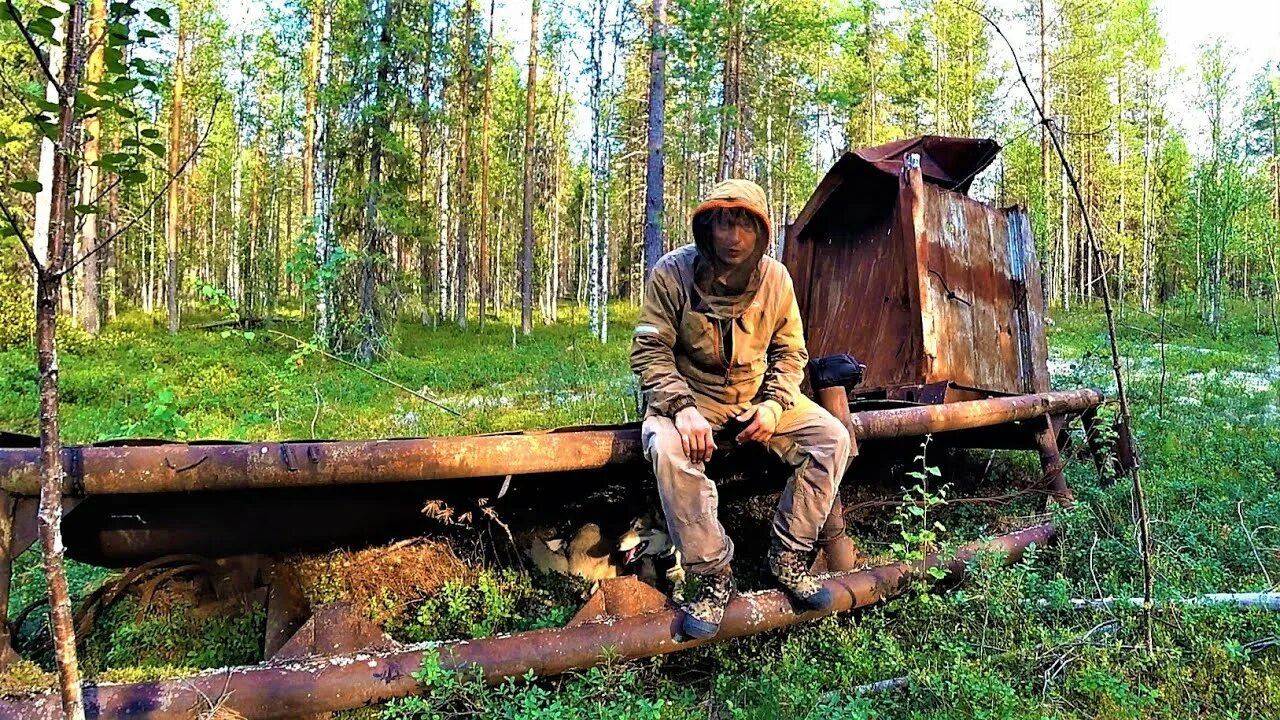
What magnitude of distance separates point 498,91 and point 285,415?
26.8 metres

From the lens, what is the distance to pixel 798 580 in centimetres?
340

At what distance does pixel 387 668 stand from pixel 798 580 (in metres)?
1.82

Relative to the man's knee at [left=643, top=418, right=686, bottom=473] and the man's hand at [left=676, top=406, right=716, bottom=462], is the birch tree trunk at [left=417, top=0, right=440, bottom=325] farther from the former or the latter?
the man's hand at [left=676, top=406, right=716, bottom=462]

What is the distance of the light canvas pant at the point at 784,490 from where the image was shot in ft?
10.4

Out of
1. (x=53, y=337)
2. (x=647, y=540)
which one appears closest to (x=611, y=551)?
(x=647, y=540)

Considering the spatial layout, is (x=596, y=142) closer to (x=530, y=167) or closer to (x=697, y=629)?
(x=530, y=167)

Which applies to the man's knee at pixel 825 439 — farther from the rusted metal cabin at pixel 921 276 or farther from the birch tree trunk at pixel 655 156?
the birch tree trunk at pixel 655 156

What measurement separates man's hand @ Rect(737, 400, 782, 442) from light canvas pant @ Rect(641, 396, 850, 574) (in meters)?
0.12

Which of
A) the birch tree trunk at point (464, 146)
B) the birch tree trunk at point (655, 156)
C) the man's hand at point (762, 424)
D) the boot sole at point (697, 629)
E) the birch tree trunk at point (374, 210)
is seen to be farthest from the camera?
the birch tree trunk at point (464, 146)

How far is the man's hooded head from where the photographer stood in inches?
134

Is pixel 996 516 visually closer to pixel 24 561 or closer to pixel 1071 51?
pixel 24 561

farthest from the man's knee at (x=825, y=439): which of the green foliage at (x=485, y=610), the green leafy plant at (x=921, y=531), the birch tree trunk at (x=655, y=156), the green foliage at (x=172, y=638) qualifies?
the birch tree trunk at (x=655, y=156)

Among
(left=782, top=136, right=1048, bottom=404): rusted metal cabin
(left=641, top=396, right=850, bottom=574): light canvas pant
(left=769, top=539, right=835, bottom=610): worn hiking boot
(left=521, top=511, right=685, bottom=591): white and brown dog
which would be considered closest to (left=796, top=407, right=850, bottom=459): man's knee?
(left=641, top=396, right=850, bottom=574): light canvas pant

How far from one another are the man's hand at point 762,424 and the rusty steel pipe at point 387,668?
2.36ft
